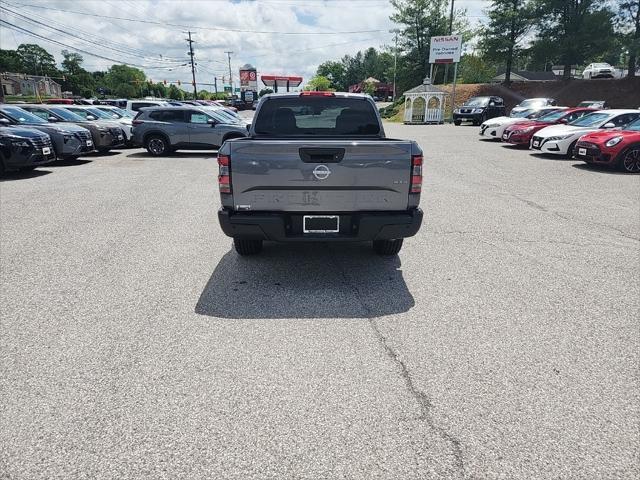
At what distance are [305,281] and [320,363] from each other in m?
1.49

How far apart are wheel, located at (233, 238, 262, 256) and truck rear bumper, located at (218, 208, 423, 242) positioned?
2.46ft

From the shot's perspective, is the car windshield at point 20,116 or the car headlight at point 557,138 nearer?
the car windshield at point 20,116

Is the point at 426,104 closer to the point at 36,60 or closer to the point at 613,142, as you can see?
the point at 613,142

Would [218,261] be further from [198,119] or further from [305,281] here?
[198,119]

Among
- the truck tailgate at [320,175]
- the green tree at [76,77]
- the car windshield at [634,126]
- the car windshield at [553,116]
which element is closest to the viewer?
the truck tailgate at [320,175]

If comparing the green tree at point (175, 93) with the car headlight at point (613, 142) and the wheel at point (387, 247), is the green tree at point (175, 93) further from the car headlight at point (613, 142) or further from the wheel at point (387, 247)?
the wheel at point (387, 247)

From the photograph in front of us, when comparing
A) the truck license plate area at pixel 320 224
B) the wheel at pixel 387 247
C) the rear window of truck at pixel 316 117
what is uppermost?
the rear window of truck at pixel 316 117

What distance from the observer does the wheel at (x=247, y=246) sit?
190 inches

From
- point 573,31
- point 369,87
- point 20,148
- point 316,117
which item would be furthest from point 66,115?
point 369,87

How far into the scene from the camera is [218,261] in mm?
4926

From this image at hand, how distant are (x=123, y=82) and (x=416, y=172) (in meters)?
134

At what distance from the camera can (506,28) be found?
4356cm

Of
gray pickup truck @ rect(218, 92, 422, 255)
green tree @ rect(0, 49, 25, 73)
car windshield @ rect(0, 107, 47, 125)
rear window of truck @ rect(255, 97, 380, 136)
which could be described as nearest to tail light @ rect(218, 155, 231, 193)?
gray pickup truck @ rect(218, 92, 422, 255)

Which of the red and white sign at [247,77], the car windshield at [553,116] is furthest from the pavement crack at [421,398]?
the red and white sign at [247,77]
